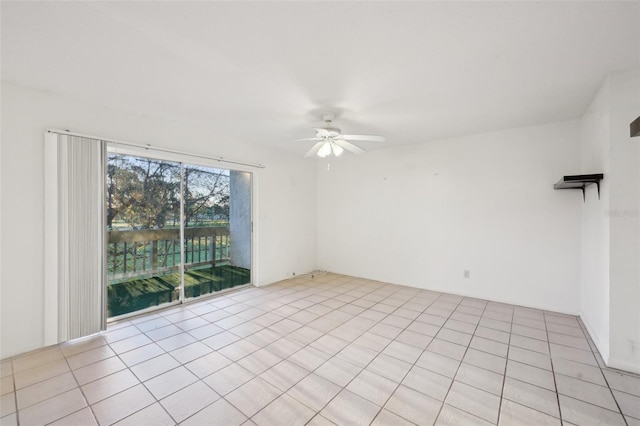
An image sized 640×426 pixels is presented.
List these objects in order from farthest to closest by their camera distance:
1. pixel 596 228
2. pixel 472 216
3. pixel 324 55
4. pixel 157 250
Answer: pixel 472 216, pixel 157 250, pixel 596 228, pixel 324 55

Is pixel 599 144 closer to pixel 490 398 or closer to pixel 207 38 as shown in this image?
pixel 490 398

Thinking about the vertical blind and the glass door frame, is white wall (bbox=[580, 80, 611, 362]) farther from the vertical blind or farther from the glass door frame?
the vertical blind

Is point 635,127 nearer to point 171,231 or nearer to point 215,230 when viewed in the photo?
point 171,231

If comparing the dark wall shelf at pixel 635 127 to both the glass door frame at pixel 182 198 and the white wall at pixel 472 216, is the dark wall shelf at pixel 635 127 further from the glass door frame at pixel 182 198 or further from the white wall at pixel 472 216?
the glass door frame at pixel 182 198

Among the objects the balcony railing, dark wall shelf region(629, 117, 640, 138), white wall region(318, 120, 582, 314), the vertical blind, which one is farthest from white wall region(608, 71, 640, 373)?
the vertical blind

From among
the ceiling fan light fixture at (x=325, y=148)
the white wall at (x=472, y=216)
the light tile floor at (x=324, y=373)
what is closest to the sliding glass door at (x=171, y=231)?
the light tile floor at (x=324, y=373)

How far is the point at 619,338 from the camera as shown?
2.29m

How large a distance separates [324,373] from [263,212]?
3173 millimetres

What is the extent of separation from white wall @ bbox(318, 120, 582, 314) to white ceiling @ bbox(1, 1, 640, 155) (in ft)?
2.66

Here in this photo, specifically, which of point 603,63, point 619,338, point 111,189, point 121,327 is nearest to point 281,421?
point 121,327

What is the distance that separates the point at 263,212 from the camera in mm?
4875

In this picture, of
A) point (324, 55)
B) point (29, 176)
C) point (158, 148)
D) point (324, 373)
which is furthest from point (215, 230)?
point (324, 55)

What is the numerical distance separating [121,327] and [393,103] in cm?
412

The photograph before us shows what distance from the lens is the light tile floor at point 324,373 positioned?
179cm
